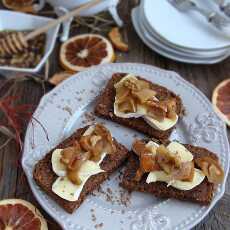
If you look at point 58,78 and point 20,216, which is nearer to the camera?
point 20,216

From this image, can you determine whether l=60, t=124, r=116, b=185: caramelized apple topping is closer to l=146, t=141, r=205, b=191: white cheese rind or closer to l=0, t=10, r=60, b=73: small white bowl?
l=146, t=141, r=205, b=191: white cheese rind

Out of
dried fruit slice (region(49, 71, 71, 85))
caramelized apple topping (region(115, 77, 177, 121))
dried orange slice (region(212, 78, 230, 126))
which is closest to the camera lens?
caramelized apple topping (region(115, 77, 177, 121))

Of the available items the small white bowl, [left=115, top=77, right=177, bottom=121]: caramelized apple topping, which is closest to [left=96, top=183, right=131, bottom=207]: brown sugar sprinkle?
[left=115, top=77, right=177, bottom=121]: caramelized apple topping

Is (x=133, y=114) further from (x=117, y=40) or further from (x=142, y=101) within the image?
(x=117, y=40)

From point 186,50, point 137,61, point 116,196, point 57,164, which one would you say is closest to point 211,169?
point 116,196

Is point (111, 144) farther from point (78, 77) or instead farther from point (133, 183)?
point (78, 77)
